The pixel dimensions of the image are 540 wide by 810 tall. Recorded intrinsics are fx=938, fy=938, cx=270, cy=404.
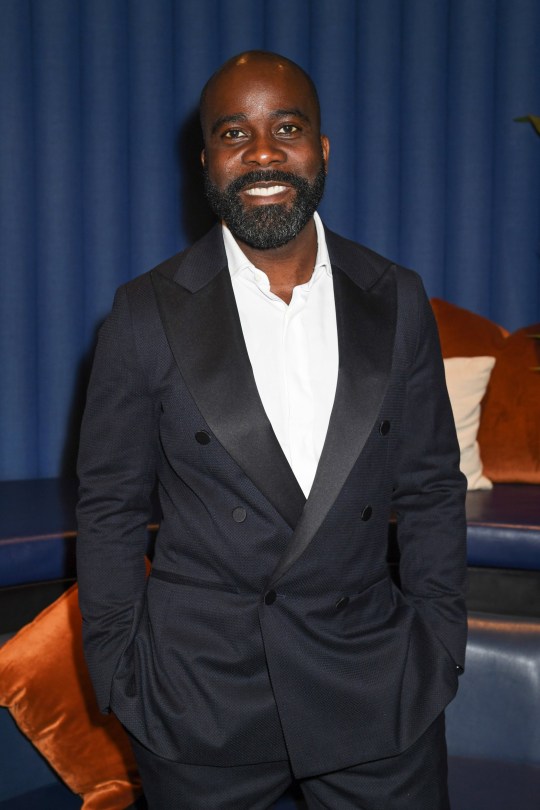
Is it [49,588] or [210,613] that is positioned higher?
[210,613]

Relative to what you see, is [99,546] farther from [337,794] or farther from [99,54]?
[99,54]

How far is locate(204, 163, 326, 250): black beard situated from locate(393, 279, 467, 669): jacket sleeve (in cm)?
20

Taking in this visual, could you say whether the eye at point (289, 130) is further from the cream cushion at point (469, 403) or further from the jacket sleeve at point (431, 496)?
the cream cushion at point (469, 403)

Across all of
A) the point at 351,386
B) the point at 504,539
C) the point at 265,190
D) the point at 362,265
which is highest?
the point at 265,190

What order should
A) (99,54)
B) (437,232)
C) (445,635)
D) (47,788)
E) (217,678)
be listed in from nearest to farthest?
1. (217,678)
2. (445,635)
3. (47,788)
4. (99,54)
5. (437,232)

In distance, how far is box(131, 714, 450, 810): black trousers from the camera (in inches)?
45.4

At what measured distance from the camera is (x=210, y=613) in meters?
1.16

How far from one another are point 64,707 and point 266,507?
831 mm

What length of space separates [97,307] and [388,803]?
5.37 feet

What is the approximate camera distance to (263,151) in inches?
48.0

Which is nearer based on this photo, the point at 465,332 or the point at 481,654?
the point at 481,654

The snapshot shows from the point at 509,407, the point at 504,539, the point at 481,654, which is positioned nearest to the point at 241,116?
the point at 504,539

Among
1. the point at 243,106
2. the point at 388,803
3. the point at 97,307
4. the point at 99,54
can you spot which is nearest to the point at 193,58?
the point at 99,54

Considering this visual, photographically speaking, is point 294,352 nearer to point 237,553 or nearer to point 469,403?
point 237,553
